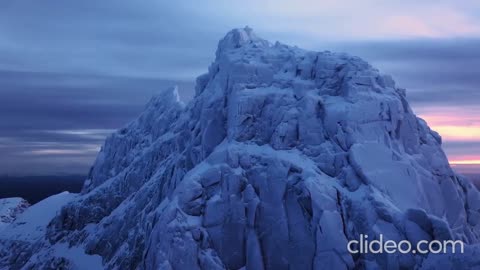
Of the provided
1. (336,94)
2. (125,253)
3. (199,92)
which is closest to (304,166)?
(336,94)

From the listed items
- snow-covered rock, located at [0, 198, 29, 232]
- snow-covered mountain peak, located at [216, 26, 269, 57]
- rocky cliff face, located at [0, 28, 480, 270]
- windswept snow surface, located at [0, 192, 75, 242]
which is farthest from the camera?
snow-covered rock, located at [0, 198, 29, 232]

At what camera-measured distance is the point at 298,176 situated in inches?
2643

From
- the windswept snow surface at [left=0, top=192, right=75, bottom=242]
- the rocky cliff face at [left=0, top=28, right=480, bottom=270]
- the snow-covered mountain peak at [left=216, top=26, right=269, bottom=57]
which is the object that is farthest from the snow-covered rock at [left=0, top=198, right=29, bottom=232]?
the snow-covered mountain peak at [left=216, top=26, right=269, bottom=57]

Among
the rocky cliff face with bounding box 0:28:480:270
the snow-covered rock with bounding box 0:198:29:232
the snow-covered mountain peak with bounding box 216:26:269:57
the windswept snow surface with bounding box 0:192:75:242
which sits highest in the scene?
the snow-covered mountain peak with bounding box 216:26:269:57

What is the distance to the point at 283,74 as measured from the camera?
272 feet

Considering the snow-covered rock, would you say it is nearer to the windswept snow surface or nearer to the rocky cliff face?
the windswept snow surface

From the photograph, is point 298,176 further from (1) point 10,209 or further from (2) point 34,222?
(1) point 10,209

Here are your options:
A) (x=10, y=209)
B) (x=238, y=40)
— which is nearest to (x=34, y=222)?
(x=10, y=209)

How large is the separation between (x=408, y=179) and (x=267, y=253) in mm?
20153

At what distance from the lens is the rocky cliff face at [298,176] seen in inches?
2466

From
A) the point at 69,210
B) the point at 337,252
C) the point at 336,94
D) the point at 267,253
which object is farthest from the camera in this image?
the point at 69,210

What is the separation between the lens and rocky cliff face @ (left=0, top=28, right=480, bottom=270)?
62.6 m

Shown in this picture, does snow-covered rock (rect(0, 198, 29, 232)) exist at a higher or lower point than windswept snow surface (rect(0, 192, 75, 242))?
lower

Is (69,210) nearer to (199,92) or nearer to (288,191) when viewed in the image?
(199,92)
